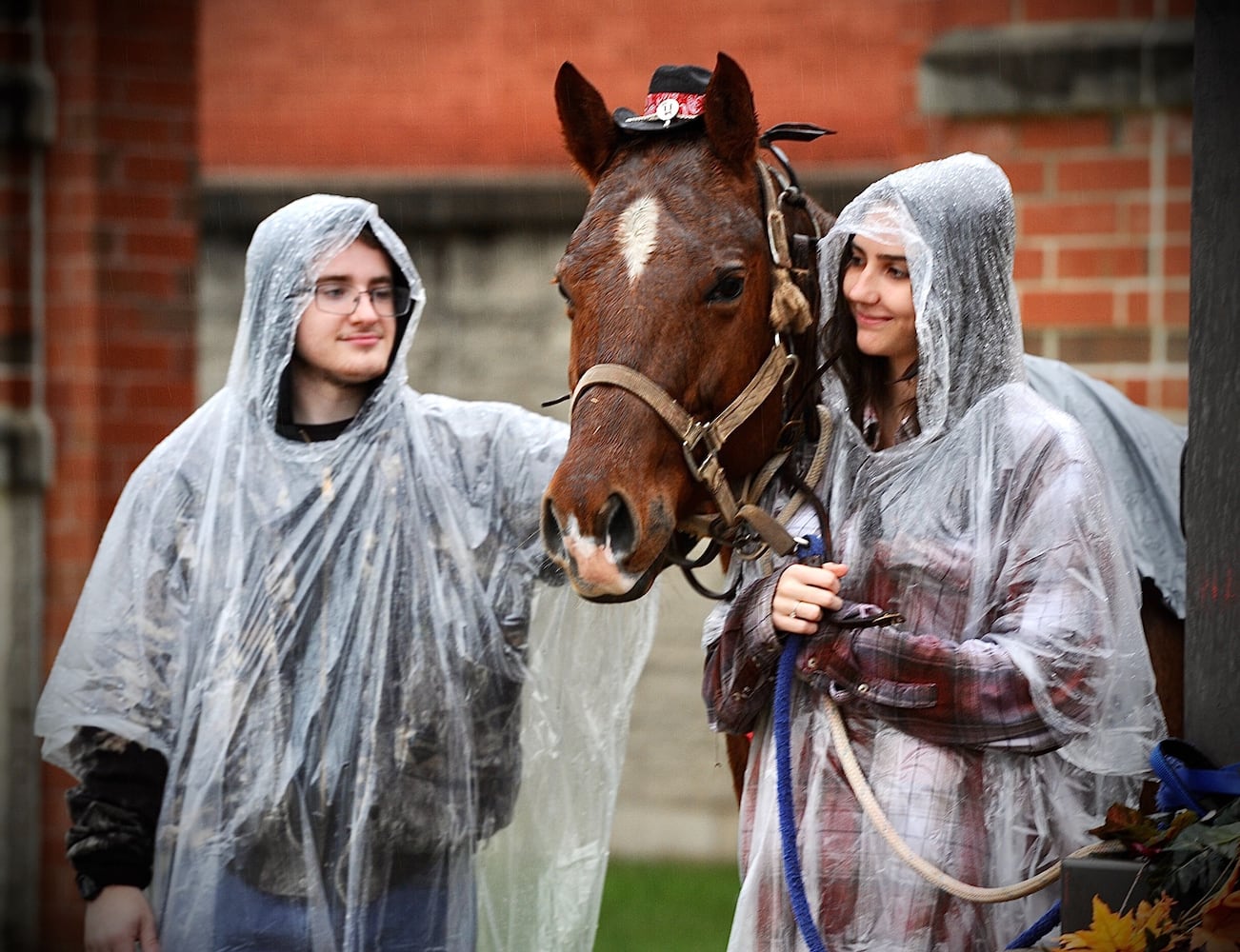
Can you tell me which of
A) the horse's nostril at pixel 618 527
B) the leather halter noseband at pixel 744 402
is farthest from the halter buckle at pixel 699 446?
the horse's nostril at pixel 618 527

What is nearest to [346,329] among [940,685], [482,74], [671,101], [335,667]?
[335,667]

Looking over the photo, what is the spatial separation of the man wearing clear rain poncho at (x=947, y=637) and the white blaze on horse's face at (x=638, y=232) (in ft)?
1.04

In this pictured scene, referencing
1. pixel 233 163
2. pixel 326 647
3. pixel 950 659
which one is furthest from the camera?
pixel 233 163

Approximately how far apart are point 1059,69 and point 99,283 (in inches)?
113

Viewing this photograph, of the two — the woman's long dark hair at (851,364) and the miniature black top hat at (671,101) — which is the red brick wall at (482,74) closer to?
the miniature black top hat at (671,101)

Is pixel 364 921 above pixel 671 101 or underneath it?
underneath

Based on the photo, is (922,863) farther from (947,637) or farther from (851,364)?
(851,364)

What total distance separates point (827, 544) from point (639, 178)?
0.66 metres

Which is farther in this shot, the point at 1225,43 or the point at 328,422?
the point at 328,422

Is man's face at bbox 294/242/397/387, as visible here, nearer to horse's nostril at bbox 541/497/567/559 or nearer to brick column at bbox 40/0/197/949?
horse's nostril at bbox 541/497/567/559

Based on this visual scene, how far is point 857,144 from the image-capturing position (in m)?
7.07

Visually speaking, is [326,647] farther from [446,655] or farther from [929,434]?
[929,434]

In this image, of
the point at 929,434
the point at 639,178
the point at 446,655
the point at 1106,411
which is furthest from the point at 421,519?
the point at 1106,411

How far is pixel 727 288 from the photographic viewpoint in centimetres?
262
